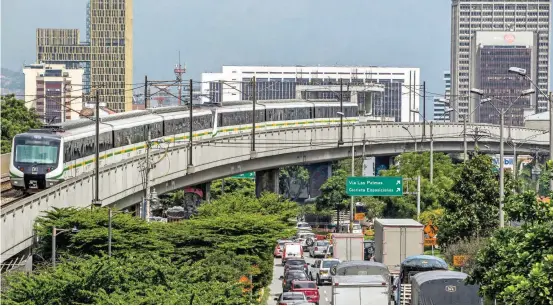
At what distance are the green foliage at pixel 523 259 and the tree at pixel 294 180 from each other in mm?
141158

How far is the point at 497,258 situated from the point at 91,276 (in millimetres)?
9617

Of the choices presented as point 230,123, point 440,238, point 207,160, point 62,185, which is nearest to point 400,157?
point 230,123

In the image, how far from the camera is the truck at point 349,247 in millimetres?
62031

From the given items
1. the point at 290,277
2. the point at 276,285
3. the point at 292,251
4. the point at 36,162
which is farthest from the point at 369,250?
the point at 36,162

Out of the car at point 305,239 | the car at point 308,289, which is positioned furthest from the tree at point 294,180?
the car at point 308,289

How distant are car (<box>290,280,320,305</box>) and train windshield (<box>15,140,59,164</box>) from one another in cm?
1270

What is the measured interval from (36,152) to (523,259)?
33902 millimetres

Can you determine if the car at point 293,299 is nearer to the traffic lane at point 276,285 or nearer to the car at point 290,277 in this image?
the traffic lane at point 276,285

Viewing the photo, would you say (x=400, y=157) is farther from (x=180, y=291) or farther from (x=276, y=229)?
(x=180, y=291)

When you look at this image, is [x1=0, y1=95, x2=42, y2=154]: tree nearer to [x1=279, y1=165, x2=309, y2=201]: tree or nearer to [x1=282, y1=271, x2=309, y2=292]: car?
[x1=279, y1=165, x2=309, y2=201]: tree

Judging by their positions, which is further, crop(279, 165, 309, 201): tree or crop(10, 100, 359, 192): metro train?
crop(279, 165, 309, 201): tree

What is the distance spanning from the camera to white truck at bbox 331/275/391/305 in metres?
Answer: 39.1

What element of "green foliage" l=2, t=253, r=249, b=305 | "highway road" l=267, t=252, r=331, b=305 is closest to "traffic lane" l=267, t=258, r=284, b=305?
"highway road" l=267, t=252, r=331, b=305

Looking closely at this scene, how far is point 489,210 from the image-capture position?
59094mm
